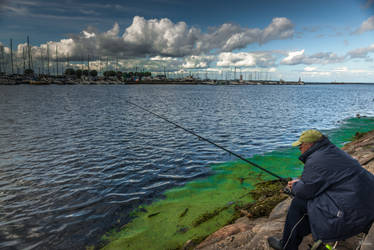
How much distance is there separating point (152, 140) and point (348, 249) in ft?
47.7

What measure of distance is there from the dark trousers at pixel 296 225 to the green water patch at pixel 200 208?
2076mm

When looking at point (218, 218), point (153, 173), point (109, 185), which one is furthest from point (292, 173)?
point (109, 185)

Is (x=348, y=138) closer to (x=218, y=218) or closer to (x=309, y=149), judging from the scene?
(x=218, y=218)

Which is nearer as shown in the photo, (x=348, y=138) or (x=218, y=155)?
(x=218, y=155)

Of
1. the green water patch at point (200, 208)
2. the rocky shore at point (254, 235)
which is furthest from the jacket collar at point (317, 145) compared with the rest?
the green water patch at point (200, 208)

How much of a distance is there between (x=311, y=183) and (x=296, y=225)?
39.4 inches

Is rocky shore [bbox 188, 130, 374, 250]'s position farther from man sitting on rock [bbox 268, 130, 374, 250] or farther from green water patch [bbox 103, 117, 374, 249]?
man sitting on rock [bbox 268, 130, 374, 250]

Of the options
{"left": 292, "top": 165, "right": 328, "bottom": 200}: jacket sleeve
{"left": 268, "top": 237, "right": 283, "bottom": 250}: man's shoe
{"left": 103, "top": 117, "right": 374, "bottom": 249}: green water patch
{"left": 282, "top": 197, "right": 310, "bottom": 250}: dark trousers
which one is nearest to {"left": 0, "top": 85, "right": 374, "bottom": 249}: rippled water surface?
{"left": 103, "top": 117, "right": 374, "bottom": 249}: green water patch

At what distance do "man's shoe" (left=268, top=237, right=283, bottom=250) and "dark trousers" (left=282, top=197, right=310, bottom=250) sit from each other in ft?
0.50

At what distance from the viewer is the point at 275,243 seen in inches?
177

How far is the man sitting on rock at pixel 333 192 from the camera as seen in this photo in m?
3.33

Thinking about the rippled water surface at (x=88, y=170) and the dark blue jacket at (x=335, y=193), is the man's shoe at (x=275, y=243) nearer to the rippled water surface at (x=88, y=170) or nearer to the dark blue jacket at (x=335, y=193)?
the dark blue jacket at (x=335, y=193)

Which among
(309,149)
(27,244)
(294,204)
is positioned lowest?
(27,244)

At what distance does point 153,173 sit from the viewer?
11.2m
